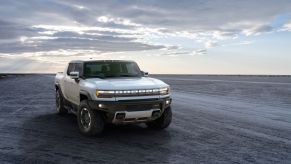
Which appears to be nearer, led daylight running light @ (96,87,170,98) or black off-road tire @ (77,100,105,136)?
led daylight running light @ (96,87,170,98)

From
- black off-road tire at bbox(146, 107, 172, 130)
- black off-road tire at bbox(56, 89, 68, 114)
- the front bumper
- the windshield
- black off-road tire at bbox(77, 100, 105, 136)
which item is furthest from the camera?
black off-road tire at bbox(56, 89, 68, 114)

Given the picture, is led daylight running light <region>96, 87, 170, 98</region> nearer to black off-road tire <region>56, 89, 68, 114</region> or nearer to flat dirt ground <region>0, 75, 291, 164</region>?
flat dirt ground <region>0, 75, 291, 164</region>

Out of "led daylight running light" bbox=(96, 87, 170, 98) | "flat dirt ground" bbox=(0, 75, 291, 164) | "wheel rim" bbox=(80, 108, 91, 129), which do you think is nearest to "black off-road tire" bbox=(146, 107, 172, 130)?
"flat dirt ground" bbox=(0, 75, 291, 164)

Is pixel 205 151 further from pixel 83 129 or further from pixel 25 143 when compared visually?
pixel 25 143

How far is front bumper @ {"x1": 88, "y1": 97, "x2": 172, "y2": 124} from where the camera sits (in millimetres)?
7768

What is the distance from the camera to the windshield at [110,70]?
9.15 meters

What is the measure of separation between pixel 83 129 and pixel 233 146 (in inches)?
137

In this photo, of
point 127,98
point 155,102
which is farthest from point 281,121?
point 127,98

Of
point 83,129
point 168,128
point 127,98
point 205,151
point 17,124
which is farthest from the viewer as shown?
point 17,124

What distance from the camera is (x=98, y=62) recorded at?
9.48 meters

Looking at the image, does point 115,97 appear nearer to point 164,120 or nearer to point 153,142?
point 153,142

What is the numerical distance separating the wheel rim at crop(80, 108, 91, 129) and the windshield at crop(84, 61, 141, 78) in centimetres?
99

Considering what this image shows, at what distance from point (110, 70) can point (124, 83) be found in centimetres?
131

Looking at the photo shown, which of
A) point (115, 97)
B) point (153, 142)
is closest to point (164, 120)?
point (153, 142)
